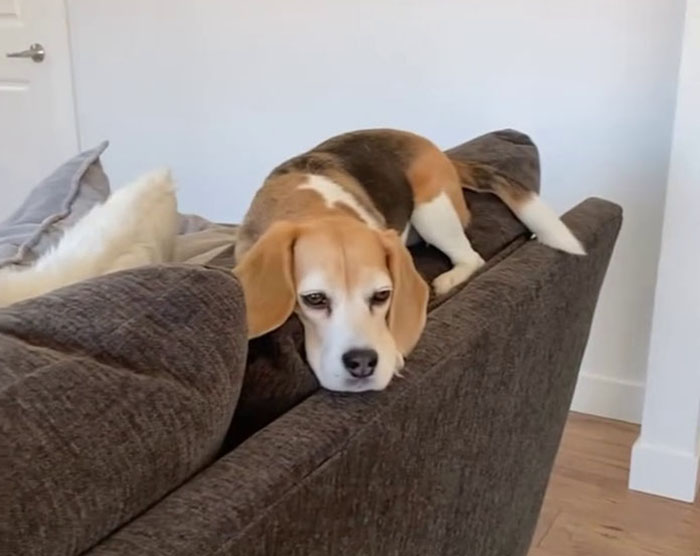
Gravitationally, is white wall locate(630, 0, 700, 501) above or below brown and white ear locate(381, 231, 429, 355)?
below

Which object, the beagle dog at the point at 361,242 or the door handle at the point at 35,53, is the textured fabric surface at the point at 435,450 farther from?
the door handle at the point at 35,53

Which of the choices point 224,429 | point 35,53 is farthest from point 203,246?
point 35,53

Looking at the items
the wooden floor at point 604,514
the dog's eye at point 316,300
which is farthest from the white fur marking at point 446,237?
the wooden floor at point 604,514

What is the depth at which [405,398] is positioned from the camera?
103cm

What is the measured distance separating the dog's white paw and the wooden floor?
93 centimetres

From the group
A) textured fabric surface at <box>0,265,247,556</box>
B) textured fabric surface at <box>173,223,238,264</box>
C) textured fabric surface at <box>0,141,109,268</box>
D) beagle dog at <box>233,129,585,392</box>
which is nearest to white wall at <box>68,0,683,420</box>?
beagle dog at <box>233,129,585,392</box>

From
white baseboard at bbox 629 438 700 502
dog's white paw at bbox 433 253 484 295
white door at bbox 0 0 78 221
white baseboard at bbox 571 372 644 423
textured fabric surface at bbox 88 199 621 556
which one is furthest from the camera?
white door at bbox 0 0 78 221

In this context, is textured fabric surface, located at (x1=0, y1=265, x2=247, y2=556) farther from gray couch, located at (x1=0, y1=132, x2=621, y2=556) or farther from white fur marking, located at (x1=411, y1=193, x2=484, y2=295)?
white fur marking, located at (x1=411, y1=193, x2=484, y2=295)

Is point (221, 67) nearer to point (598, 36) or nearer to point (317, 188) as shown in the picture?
point (598, 36)

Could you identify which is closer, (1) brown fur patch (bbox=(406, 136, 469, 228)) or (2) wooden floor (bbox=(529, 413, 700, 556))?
(1) brown fur patch (bbox=(406, 136, 469, 228))

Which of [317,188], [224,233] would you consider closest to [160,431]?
[317,188]

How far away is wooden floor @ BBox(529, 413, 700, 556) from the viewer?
2.19m

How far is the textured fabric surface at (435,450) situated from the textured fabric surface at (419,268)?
5cm

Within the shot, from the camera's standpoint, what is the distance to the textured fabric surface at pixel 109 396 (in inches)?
27.9
